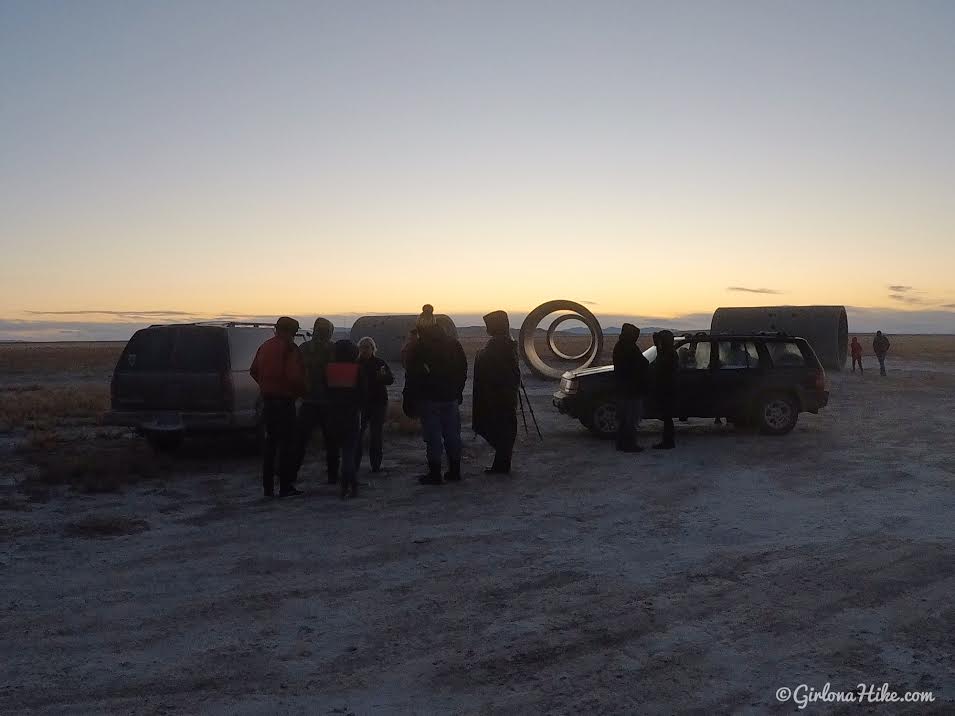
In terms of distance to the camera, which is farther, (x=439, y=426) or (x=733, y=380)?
(x=733, y=380)

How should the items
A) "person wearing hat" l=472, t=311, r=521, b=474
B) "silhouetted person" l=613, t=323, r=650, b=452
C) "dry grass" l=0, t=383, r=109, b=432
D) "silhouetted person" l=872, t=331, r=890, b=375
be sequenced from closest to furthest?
"person wearing hat" l=472, t=311, r=521, b=474 → "silhouetted person" l=613, t=323, r=650, b=452 → "dry grass" l=0, t=383, r=109, b=432 → "silhouetted person" l=872, t=331, r=890, b=375

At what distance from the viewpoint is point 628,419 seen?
40.8 feet

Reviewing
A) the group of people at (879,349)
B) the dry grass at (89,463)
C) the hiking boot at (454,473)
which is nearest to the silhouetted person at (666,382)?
the hiking boot at (454,473)

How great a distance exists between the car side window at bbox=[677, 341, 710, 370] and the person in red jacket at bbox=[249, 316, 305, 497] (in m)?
7.13

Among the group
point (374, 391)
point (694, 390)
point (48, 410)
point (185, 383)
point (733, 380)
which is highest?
point (185, 383)

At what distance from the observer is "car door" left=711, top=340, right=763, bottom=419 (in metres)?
13.8

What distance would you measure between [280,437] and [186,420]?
2.49 metres

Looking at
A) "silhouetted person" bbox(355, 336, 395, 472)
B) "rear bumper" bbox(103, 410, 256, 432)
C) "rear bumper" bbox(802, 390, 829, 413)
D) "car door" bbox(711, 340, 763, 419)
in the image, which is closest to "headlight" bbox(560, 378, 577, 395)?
"car door" bbox(711, 340, 763, 419)

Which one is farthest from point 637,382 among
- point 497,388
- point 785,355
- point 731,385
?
point 785,355

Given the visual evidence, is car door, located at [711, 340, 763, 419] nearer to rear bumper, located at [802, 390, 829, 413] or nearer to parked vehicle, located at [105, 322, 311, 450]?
rear bumper, located at [802, 390, 829, 413]

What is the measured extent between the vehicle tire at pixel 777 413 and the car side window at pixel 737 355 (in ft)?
2.00

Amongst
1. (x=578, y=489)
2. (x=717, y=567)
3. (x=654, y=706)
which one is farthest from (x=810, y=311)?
(x=654, y=706)

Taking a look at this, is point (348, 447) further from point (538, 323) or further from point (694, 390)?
point (538, 323)

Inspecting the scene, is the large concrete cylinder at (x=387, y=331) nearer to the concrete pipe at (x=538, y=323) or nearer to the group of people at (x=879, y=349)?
the concrete pipe at (x=538, y=323)
